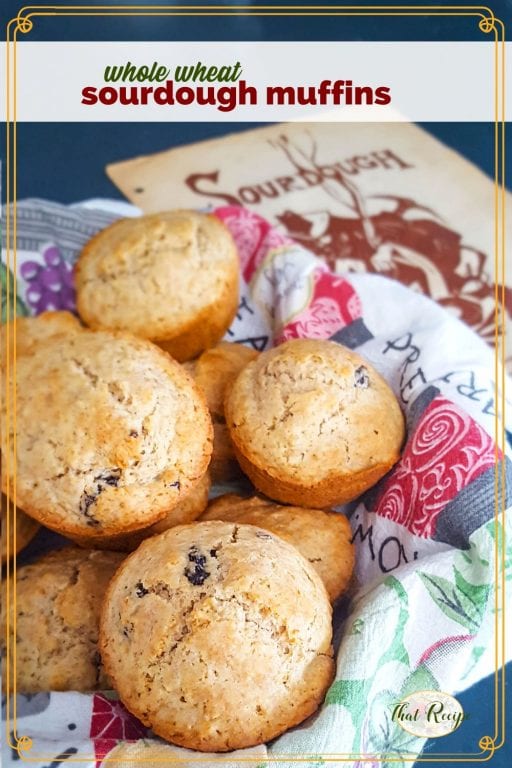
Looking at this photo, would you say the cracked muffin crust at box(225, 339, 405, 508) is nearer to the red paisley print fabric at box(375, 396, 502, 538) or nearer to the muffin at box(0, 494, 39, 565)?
the red paisley print fabric at box(375, 396, 502, 538)

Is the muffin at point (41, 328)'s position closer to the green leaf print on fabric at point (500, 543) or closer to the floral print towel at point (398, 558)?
the floral print towel at point (398, 558)

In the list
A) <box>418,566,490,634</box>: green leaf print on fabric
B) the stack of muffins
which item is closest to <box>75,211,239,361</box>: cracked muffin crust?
the stack of muffins

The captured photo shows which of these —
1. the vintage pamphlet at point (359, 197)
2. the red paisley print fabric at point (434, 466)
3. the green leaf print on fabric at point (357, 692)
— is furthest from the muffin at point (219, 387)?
the vintage pamphlet at point (359, 197)

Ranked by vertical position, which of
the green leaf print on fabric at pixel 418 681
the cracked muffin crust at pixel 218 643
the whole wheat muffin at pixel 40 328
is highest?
the whole wheat muffin at pixel 40 328

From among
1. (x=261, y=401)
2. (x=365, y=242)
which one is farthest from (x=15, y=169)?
(x=365, y=242)

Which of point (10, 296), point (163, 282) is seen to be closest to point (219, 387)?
point (163, 282)

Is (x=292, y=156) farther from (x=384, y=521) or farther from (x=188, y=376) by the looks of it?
(x=384, y=521)

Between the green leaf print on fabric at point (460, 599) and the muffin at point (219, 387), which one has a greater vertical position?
the muffin at point (219, 387)
